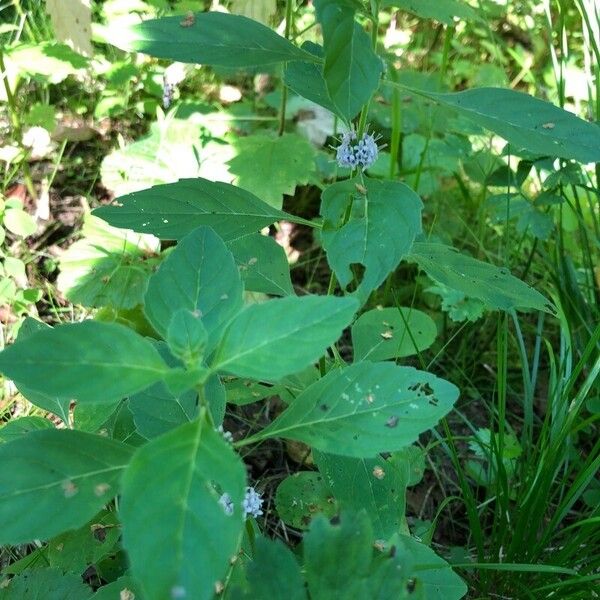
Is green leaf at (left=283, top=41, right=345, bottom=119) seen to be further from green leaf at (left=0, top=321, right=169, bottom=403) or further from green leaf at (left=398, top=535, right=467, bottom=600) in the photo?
green leaf at (left=398, top=535, right=467, bottom=600)

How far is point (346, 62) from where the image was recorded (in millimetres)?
998

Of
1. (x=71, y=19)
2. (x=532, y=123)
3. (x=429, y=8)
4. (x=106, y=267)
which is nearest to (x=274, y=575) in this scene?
(x=532, y=123)

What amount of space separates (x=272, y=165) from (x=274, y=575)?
1.45 metres

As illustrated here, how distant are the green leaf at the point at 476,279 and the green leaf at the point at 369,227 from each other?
0.19 m

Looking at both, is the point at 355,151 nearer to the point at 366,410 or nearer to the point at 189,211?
the point at 189,211

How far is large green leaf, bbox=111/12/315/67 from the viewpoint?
44.0 inches

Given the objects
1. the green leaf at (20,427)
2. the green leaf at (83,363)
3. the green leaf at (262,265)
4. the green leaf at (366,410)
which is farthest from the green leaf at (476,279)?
the green leaf at (20,427)

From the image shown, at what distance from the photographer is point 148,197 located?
4.14 feet

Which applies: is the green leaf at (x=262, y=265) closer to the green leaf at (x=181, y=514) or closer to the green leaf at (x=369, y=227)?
the green leaf at (x=369, y=227)

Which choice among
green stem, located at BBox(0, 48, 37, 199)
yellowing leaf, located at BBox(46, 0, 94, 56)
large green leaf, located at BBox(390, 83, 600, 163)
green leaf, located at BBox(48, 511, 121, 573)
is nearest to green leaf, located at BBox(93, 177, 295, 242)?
large green leaf, located at BBox(390, 83, 600, 163)

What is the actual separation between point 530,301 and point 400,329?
0.28m

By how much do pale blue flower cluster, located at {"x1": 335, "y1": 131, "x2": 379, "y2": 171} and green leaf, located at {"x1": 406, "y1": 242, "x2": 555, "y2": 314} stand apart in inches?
8.0

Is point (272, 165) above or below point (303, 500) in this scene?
above

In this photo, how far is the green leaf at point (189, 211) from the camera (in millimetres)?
1239
